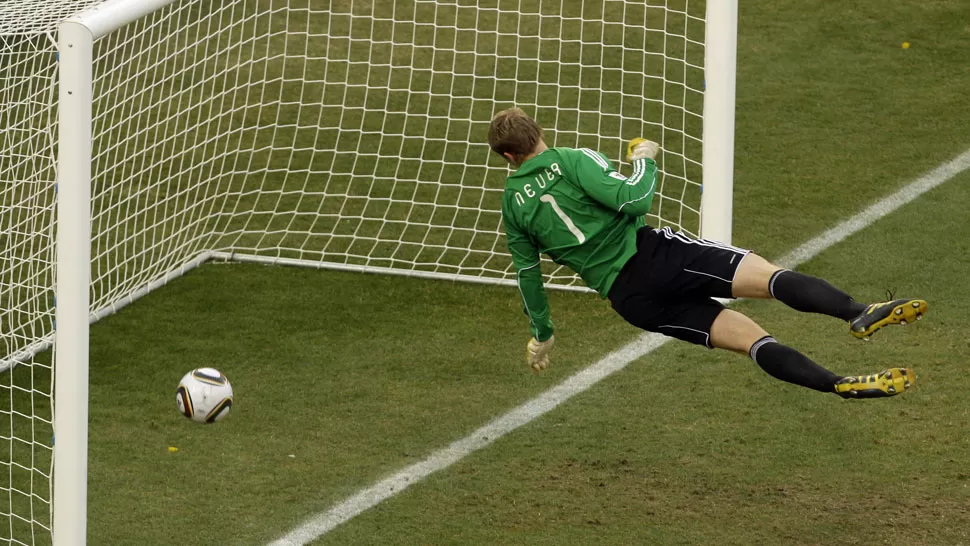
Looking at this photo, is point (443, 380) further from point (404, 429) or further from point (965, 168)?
point (965, 168)

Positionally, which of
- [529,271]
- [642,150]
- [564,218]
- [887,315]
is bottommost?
[887,315]

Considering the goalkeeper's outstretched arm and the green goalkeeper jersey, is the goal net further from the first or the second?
the goalkeeper's outstretched arm

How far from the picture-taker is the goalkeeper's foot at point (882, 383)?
5.94m

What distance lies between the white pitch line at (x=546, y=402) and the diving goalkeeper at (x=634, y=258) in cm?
97

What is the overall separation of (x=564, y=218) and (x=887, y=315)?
4.51 ft

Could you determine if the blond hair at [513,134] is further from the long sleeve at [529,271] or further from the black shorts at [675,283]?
the black shorts at [675,283]

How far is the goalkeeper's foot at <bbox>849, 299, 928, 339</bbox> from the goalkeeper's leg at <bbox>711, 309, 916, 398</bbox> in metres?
0.18

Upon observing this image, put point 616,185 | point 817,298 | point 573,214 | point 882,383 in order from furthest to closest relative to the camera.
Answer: point 573,214 < point 616,185 < point 817,298 < point 882,383

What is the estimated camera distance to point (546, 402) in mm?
7922

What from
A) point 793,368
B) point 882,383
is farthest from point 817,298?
point 882,383

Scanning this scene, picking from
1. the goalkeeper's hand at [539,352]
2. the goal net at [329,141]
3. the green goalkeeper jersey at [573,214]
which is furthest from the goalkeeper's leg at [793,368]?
the goal net at [329,141]

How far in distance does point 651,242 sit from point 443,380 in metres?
1.91

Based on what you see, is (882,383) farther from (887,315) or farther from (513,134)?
(513,134)

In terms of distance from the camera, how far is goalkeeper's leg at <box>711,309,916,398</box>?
19.6 feet
